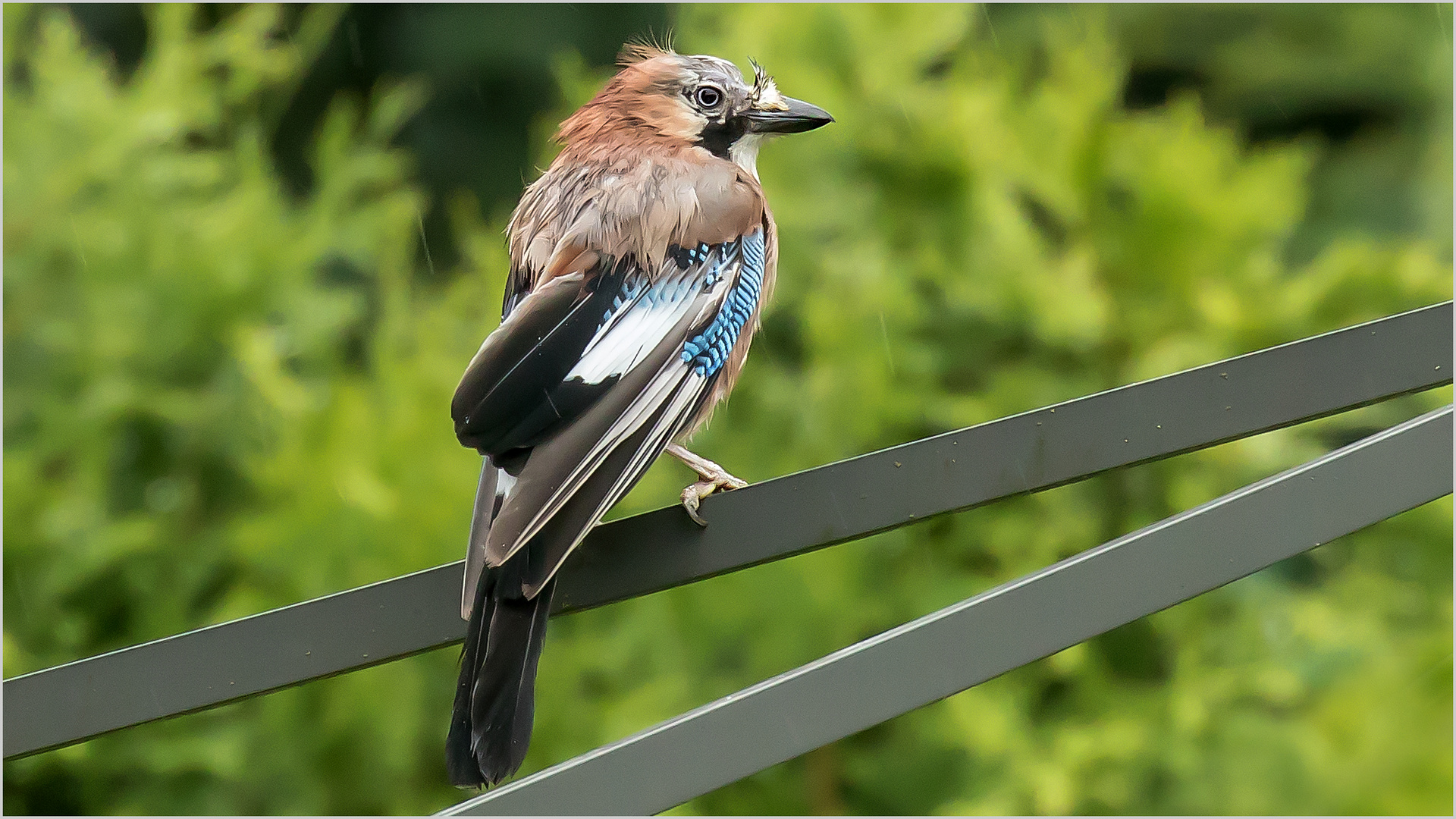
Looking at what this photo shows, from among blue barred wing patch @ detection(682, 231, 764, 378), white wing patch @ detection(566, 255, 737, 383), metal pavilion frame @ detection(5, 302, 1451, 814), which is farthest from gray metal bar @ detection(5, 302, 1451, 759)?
blue barred wing patch @ detection(682, 231, 764, 378)

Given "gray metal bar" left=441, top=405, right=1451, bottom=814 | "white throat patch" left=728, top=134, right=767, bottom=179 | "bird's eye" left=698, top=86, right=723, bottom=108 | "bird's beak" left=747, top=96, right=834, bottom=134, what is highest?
"bird's eye" left=698, top=86, right=723, bottom=108

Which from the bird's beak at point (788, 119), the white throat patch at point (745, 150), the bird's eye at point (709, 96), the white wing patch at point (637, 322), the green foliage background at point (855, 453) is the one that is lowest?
the green foliage background at point (855, 453)

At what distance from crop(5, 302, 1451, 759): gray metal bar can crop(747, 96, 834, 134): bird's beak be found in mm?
906

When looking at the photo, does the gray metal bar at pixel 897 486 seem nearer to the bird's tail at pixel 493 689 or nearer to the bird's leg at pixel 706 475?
the bird's tail at pixel 493 689

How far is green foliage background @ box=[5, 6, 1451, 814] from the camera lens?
291 centimetres

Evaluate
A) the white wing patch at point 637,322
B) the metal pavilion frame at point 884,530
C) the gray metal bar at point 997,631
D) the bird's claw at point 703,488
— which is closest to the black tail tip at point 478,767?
the metal pavilion frame at point 884,530

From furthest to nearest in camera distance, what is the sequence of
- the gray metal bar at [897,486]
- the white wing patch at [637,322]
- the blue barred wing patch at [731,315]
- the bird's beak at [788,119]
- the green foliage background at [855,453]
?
the green foliage background at [855,453] < the bird's beak at [788,119] < the blue barred wing patch at [731,315] < the white wing patch at [637,322] < the gray metal bar at [897,486]

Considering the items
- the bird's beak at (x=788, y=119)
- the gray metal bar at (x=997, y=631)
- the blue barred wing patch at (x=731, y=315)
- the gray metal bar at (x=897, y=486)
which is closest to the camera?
the gray metal bar at (x=997, y=631)

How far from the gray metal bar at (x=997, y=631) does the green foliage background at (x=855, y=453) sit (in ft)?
4.83

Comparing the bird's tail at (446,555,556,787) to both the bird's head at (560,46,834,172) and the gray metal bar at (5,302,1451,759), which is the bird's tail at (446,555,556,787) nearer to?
the gray metal bar at (5,302,1451,759)

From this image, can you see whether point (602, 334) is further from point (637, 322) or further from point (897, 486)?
point (897, 486)

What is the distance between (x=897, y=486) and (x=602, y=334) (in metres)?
0.47

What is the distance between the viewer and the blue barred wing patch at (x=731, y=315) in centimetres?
189

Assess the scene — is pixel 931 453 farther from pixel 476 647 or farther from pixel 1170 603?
pixel 476 647
